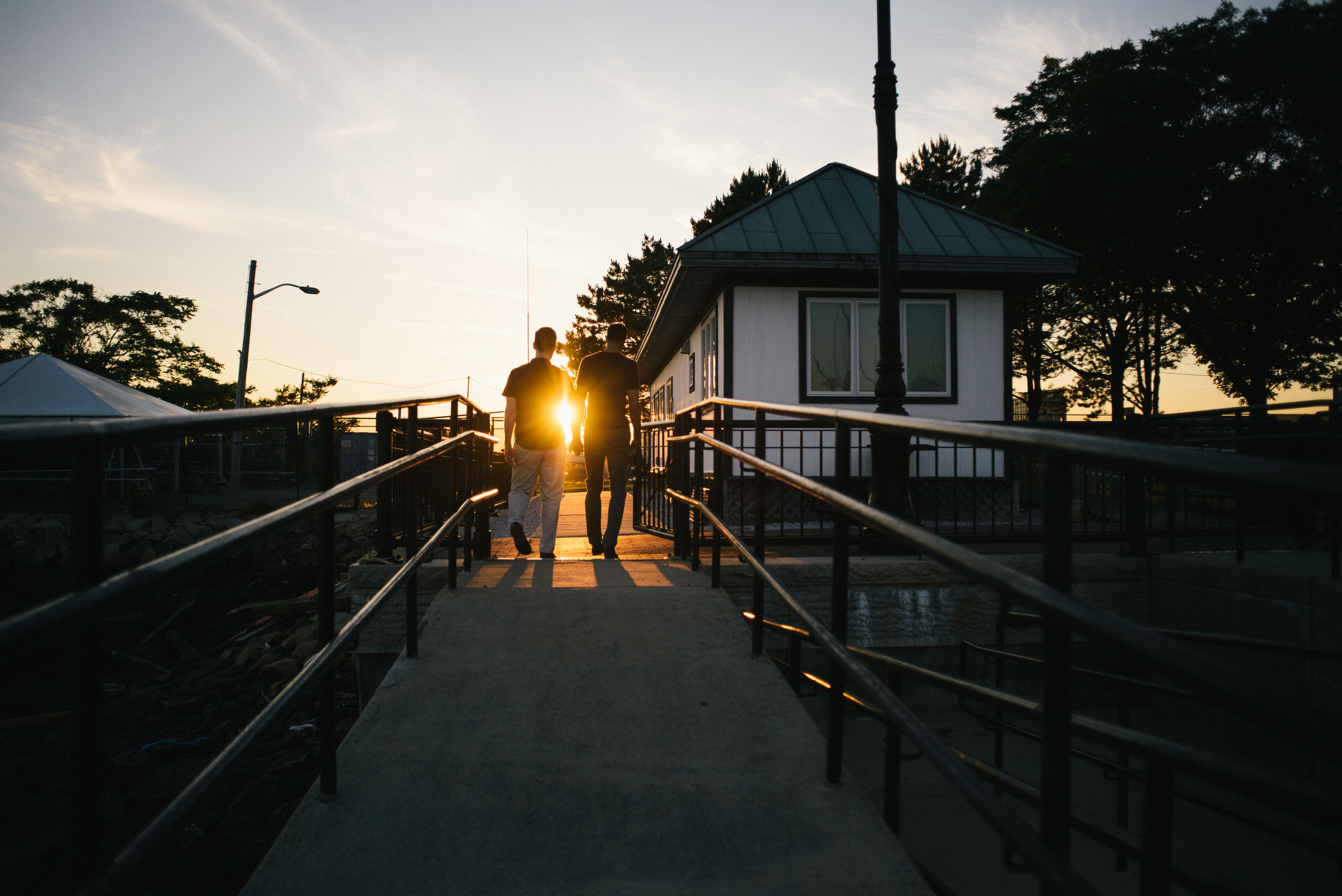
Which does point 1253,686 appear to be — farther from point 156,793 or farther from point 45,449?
point 156,793

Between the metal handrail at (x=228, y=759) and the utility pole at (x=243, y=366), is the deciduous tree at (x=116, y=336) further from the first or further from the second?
the metal handrail at (x=228, y=759)

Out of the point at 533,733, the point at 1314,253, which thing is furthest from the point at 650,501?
the point at 1314,253

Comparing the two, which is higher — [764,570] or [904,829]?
[764,570]

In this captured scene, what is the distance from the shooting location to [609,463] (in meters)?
5.92

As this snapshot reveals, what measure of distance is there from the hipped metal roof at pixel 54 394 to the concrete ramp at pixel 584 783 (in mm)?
16996

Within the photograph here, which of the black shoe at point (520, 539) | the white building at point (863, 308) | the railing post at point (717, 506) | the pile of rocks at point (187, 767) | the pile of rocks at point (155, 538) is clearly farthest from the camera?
the pile of rocks at point (155, 538)

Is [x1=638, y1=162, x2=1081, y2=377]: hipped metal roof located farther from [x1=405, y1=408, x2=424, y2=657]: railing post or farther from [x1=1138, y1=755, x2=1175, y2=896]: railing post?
[x1=1138, y1=755, x2=1175, y2=896]: railing post

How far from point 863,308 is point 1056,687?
10311mm

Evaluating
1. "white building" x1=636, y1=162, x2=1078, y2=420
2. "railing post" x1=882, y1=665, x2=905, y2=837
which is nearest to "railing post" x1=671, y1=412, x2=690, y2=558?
"railing post" x1=882, y1=665, x2=905, y2=837

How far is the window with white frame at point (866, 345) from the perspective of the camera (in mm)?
10930

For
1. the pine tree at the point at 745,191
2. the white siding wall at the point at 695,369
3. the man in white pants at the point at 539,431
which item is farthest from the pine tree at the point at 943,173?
the man in white pants at the point at 539,431

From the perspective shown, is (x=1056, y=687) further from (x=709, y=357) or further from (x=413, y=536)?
(x=709, y=357)

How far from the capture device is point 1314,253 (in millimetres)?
18344

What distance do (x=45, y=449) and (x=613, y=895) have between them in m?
1.62
